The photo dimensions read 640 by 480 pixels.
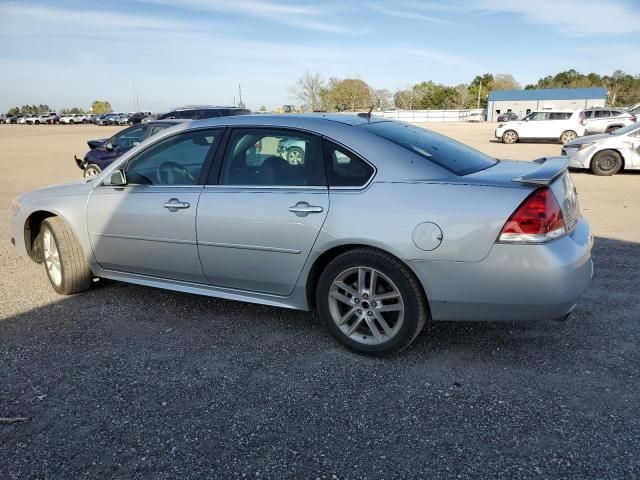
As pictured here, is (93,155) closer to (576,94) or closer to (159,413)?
(159,413)

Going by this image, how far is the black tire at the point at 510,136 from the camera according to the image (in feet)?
79.3

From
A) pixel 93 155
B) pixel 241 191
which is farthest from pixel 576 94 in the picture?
pixel 241 191

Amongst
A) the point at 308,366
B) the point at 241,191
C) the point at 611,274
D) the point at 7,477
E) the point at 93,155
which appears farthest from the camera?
the point at 93,155

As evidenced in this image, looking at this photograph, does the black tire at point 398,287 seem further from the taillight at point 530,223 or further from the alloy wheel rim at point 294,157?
the alloy wheel rim at point 294,157

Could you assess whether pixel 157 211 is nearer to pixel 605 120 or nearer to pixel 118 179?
pixel 118 179

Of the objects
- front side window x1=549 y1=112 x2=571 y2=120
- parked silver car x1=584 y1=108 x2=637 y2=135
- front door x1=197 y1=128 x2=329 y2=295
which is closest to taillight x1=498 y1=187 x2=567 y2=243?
front door x1=197 y1=128 x2=329 y2=295

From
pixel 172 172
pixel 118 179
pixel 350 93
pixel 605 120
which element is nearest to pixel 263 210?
pixel 172 172

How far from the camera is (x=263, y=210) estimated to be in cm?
362

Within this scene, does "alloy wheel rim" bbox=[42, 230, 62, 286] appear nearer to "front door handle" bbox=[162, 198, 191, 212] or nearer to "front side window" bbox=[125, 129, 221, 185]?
"front side window" bbox=[125, 129, 221, 185]

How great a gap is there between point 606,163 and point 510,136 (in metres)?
12.3

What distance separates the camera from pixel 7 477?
2449 mm

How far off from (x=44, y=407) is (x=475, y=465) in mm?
2402

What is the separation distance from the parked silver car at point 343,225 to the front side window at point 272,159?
0.01 meters

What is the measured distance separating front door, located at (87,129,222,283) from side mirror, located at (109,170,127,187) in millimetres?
55
